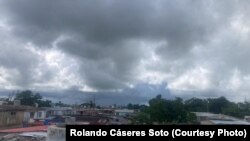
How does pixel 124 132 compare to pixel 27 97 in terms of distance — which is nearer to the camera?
pixel 124 132

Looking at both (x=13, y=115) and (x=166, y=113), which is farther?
(x=166, y=113)

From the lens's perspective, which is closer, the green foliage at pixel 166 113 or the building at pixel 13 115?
the building at pixel 13 115

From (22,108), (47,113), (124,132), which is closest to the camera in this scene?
(124,132)

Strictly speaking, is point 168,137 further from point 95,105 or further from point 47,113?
point 95,105

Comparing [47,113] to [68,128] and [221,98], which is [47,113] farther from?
[68,128]

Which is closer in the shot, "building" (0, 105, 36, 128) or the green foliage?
"building" (0, 105, 36, 128)

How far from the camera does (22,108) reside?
3988cm

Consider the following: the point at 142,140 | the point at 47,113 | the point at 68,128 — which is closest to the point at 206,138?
the point at 142,140

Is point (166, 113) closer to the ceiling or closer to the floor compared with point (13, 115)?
closer to the ceiling

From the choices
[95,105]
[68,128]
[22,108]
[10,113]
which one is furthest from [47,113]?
[68,128]

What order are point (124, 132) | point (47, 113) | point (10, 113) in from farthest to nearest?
point (47, 113), point (10, 113), point (124, 132)

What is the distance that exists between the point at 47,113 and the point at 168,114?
836 inches

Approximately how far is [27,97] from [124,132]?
2588 inches

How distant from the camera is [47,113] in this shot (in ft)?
168
